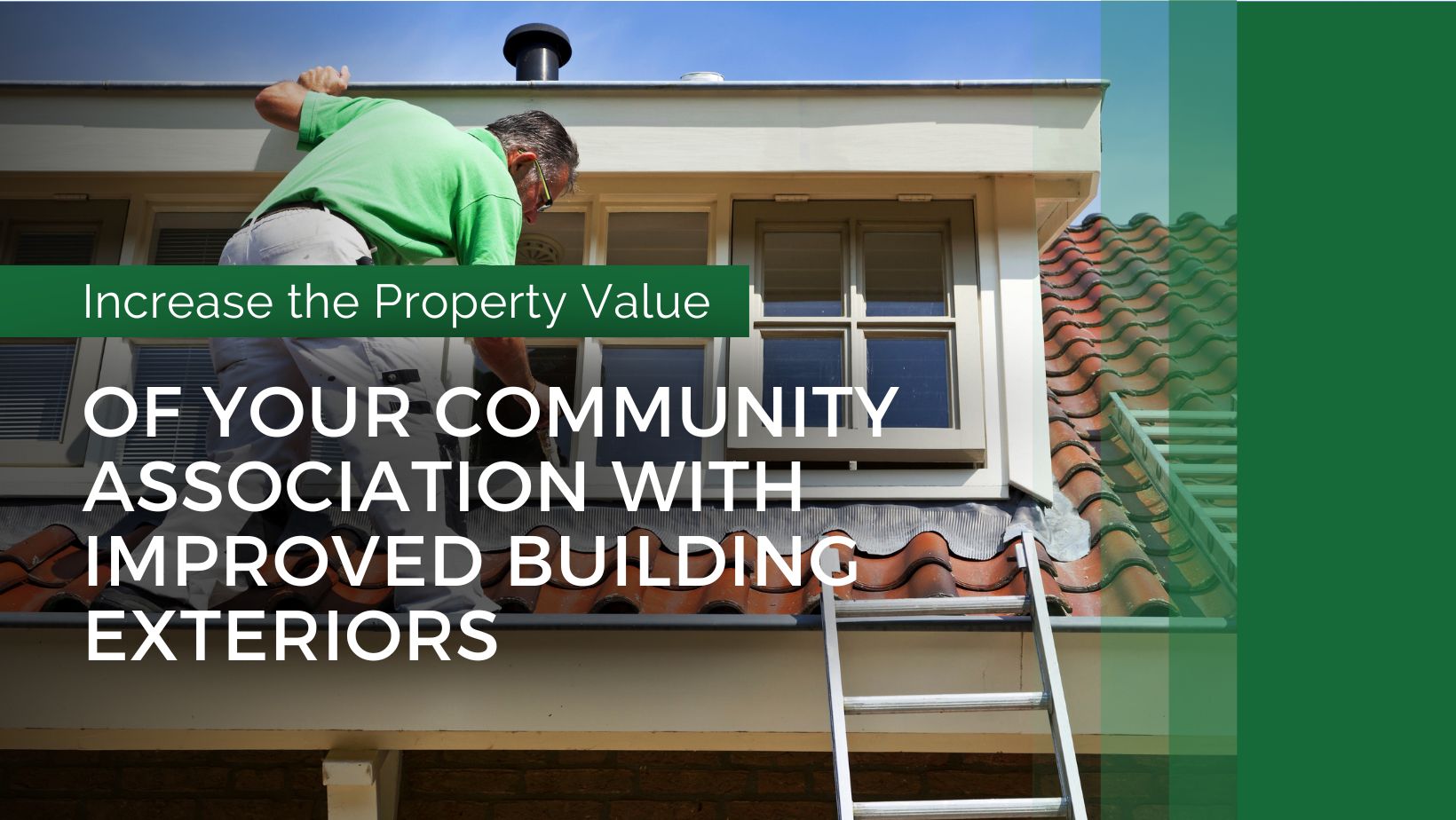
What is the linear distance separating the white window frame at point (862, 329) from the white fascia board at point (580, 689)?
89 cm

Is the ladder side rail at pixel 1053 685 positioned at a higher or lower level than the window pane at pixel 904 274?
lower

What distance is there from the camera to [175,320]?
3293 mm

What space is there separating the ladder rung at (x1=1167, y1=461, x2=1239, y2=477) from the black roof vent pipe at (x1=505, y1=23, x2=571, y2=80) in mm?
3428

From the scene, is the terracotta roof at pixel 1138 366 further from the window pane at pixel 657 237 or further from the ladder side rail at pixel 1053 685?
the window pane at pixel 657 237

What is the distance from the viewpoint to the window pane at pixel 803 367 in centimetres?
384

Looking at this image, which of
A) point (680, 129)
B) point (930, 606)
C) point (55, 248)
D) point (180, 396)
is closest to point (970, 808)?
point (930, 606)

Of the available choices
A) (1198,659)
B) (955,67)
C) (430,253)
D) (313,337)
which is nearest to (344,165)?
(430,253)

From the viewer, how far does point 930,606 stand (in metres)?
2.96

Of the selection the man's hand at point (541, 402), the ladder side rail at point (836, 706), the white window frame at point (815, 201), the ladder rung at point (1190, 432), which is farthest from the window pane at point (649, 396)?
the ladder rung at point (1190, 432)

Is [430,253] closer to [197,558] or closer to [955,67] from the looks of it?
[197,558]

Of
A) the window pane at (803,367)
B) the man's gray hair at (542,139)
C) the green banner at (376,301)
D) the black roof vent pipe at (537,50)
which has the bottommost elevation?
the window pane at (803,367)

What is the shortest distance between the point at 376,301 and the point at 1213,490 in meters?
2.28

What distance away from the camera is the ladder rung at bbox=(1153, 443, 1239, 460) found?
2693 mm

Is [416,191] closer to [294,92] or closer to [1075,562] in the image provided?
[294,92]
